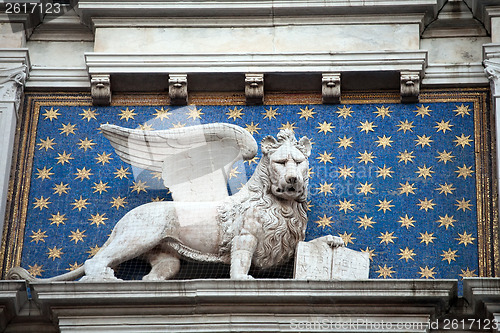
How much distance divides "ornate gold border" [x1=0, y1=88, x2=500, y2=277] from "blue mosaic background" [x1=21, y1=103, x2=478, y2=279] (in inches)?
2.4

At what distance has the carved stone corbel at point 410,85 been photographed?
46.1 ft

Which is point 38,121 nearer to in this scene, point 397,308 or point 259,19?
point 259,19

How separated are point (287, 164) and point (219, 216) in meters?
0.72

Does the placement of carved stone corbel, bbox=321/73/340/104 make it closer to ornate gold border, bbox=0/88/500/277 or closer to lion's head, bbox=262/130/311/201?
ornate gold border, bbox=0/88/500/277

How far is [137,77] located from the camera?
1423cm

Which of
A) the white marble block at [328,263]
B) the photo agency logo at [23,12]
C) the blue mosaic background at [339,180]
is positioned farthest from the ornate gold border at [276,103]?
the white marble block at [328,263]

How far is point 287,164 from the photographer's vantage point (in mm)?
12984

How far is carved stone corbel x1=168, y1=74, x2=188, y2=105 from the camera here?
46.5 ft

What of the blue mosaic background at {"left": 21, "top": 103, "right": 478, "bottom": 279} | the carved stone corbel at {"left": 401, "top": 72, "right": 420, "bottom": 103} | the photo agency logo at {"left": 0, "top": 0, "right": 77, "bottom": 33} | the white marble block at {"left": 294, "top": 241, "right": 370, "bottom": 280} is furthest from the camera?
the photo agency logo at {"left": 0, "top": 0, "right": 77, "bottom": 33}

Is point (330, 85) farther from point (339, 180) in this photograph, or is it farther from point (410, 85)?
point (339, 180)

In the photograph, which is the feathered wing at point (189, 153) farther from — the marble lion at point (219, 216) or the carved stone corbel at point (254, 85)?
the carved stone corbel at point (254, 85)

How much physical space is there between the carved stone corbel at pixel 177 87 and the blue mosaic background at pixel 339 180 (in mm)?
125

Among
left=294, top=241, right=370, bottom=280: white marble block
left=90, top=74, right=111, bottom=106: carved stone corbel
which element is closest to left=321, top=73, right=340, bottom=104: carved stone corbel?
left=294, top=241, right=370, bottom=280: white marble block

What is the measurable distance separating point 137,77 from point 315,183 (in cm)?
196
